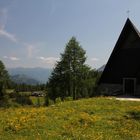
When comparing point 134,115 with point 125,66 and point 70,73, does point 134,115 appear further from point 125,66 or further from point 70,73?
point 70,73

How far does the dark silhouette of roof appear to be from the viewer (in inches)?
1614

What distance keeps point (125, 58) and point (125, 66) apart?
44.9 inches

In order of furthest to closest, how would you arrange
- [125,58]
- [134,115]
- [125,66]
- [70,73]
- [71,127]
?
[70,73] → [125,58] → [125,66] → [134,115] → [71,127]

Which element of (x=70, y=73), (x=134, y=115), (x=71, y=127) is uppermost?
(x=70, y=73)

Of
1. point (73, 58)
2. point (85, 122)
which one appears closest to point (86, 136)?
point (85, 122)

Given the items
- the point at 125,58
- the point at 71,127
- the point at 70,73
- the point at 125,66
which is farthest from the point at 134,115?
the point at 70,73

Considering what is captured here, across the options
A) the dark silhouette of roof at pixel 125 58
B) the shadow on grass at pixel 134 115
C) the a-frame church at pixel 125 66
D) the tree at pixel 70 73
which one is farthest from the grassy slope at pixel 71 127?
the tree at pixel 70 73

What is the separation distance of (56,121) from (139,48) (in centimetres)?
2610

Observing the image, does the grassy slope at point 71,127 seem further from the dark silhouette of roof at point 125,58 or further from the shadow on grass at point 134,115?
the dark silhouette of roof at point 125,58

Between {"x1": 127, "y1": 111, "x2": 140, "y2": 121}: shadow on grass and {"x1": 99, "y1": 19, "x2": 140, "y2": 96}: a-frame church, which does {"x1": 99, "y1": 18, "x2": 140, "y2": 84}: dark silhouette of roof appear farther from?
{"x1": 127, "y1": 111, "x2": 140, "y2": 121}: shadow on grass

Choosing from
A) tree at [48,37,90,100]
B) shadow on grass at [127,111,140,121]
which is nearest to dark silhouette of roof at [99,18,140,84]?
tree at [48,37,90,100]

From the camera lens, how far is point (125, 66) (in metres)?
41.8

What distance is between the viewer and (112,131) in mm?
15523

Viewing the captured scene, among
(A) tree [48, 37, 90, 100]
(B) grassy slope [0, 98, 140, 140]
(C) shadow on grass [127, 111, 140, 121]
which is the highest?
(A) tree [48, 37, 90, 100]
